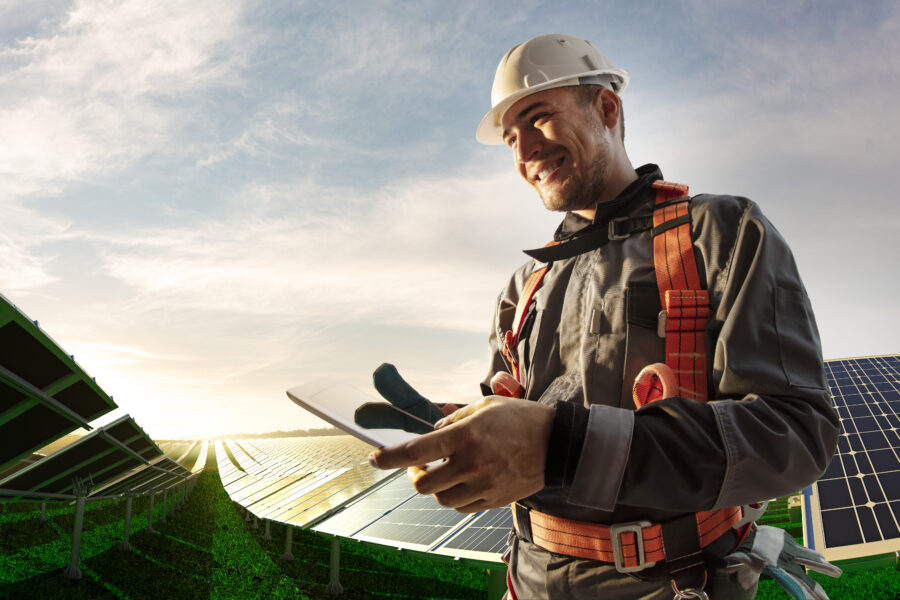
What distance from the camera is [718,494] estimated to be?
1.43 m

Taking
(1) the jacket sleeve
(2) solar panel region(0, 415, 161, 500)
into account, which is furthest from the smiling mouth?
(2) solar panel region(0, 415, 161, 500)

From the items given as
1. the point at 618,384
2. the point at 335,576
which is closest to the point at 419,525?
the point at 335,576

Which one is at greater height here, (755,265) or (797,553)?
(755,265)

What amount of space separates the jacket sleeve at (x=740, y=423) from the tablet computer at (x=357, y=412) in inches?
20.2

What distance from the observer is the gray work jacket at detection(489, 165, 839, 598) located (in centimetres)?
138

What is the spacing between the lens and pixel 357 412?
1.58m

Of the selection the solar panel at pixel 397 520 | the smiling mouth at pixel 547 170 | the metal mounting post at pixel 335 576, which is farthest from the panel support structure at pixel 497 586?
the smiling mouth at pixel 547 170

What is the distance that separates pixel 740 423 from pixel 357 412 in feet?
3.36

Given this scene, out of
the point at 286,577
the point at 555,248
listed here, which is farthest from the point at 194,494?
the point at 555,248

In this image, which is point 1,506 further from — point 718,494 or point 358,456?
point 718,494

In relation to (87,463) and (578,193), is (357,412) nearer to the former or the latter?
(578,193)

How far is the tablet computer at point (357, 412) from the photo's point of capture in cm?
144

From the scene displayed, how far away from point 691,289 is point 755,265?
0.22 m

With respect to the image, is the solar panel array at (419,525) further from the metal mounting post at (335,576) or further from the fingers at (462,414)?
the fingers at (462,414)
